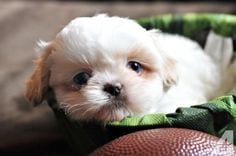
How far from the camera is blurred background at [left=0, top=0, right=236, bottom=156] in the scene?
64.5 inches

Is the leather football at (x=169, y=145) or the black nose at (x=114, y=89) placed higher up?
the black nose at (x=114, y=89)

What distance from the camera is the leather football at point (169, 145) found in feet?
3.50

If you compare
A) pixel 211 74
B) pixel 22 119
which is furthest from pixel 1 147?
pixel 211 74

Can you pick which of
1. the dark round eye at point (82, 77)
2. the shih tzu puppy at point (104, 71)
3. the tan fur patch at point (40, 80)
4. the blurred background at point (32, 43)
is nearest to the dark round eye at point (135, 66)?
the shih tzu puppy at point (104, 71)

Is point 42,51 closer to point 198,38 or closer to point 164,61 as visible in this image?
point 164,61

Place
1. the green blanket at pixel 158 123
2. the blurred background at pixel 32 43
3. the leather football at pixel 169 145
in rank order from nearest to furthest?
the leather football at pixel 169 145 → the green blanket at pixel 158 123 → the blurred background at pixel 32 43

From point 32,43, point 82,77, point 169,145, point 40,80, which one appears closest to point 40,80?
point 40,80

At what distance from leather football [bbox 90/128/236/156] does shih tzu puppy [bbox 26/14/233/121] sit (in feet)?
0.47

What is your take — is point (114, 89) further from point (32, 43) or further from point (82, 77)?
point (32, 43)

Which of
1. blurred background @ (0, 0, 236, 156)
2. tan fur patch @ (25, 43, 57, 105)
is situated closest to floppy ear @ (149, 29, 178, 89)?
tan fur patch @ (25, 43, 57, 105)

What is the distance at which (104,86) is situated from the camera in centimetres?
127

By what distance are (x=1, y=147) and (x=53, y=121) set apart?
174 millimetres

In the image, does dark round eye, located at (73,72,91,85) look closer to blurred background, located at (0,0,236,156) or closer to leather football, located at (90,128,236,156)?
leather football, located at (90,128,236,156)

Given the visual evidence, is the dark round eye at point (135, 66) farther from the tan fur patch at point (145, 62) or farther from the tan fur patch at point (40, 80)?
the tan fur patch at point (40, 80)
